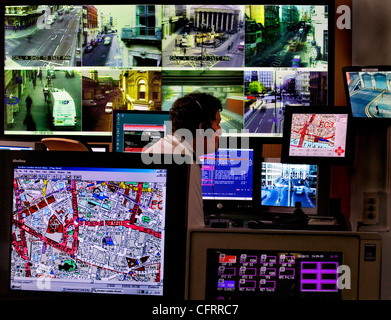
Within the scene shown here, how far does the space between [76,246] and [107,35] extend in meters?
3.02

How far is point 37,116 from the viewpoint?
367 cm

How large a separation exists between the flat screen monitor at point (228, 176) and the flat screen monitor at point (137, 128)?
1.04 ft

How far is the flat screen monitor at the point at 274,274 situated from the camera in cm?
83

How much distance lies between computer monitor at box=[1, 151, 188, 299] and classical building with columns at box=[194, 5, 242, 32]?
293 cm

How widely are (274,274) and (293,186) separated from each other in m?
1.99

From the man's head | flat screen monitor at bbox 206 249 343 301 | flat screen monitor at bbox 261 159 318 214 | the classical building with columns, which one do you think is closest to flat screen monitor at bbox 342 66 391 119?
flat screen monitor at bbox 261 159 318 214

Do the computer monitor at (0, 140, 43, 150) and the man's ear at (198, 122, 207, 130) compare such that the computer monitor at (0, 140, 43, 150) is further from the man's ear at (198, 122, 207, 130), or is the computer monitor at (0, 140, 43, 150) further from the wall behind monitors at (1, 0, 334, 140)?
the wall behind monitors at (1, 0, 334, 140)

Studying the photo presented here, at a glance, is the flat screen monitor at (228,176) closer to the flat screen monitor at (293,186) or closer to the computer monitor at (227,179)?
the computer monitor at (227,179)

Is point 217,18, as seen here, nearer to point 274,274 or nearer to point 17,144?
point 17,144

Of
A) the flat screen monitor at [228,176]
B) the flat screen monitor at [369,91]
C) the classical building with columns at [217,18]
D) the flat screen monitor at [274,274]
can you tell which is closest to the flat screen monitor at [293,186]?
the flat screen monitor at [228,176]

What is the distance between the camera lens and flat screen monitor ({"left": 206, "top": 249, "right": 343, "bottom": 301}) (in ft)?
2.73

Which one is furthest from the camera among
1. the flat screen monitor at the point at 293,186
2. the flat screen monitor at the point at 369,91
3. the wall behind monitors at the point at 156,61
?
the wall behind monitors at the point at 156,61

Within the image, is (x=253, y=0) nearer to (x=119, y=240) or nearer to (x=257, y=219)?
(x=257, y=219)
